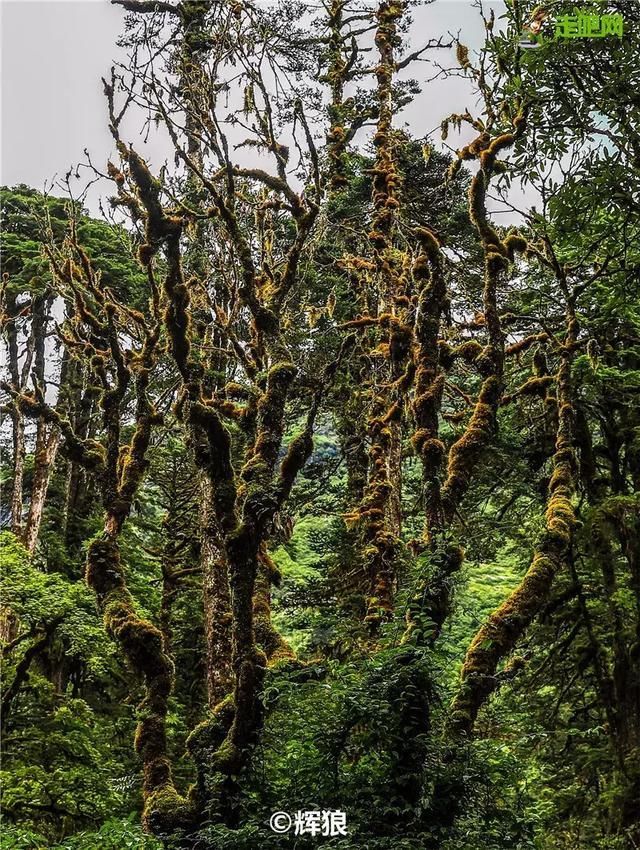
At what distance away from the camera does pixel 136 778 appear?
7215 millimetres

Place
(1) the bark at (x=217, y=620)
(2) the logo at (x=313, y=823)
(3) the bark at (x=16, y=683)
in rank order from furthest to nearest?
(3) the bark at (x=16, y=683) → (1) the bark at (x=217, y=620) → (2) the logo at (x=313, y=823)

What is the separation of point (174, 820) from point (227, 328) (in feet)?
15.7

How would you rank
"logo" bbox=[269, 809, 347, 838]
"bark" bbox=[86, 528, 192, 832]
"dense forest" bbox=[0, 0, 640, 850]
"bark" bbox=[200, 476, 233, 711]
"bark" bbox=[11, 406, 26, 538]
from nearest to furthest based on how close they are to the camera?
"logo" bbox=[269, 809, 347, 838]
"dense forest" bbox=[0, 0, 640, 850]
"bark" bbox=[86, 528, 192, 832]
"bark" bbox=[200, 476, 233, 711]
"bark" bbox=[11, 406, 26, 538]

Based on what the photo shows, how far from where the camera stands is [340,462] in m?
10.4

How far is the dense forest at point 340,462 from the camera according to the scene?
5746 mm

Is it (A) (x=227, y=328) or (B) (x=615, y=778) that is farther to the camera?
(B) (x=615, y=778)

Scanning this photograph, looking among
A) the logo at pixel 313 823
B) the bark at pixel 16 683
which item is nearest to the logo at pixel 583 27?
the logo at pixel 313 823

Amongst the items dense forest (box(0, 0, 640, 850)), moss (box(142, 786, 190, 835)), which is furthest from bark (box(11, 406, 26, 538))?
moss (box(142, 786, 190, 835))

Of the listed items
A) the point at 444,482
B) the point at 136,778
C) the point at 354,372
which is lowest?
the point at 136,778

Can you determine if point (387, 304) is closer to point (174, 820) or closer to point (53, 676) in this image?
point (174, 820)

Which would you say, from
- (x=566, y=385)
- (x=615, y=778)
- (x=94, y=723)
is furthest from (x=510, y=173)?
(x=94, y=723)

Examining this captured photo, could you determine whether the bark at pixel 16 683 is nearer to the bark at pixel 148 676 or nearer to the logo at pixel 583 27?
the bark at pixel 148 676

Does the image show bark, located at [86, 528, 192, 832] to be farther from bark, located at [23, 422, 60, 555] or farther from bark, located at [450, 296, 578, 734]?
bark, located at [23, 422, 60, 555]

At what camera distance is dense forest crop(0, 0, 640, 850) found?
5.75 meters
